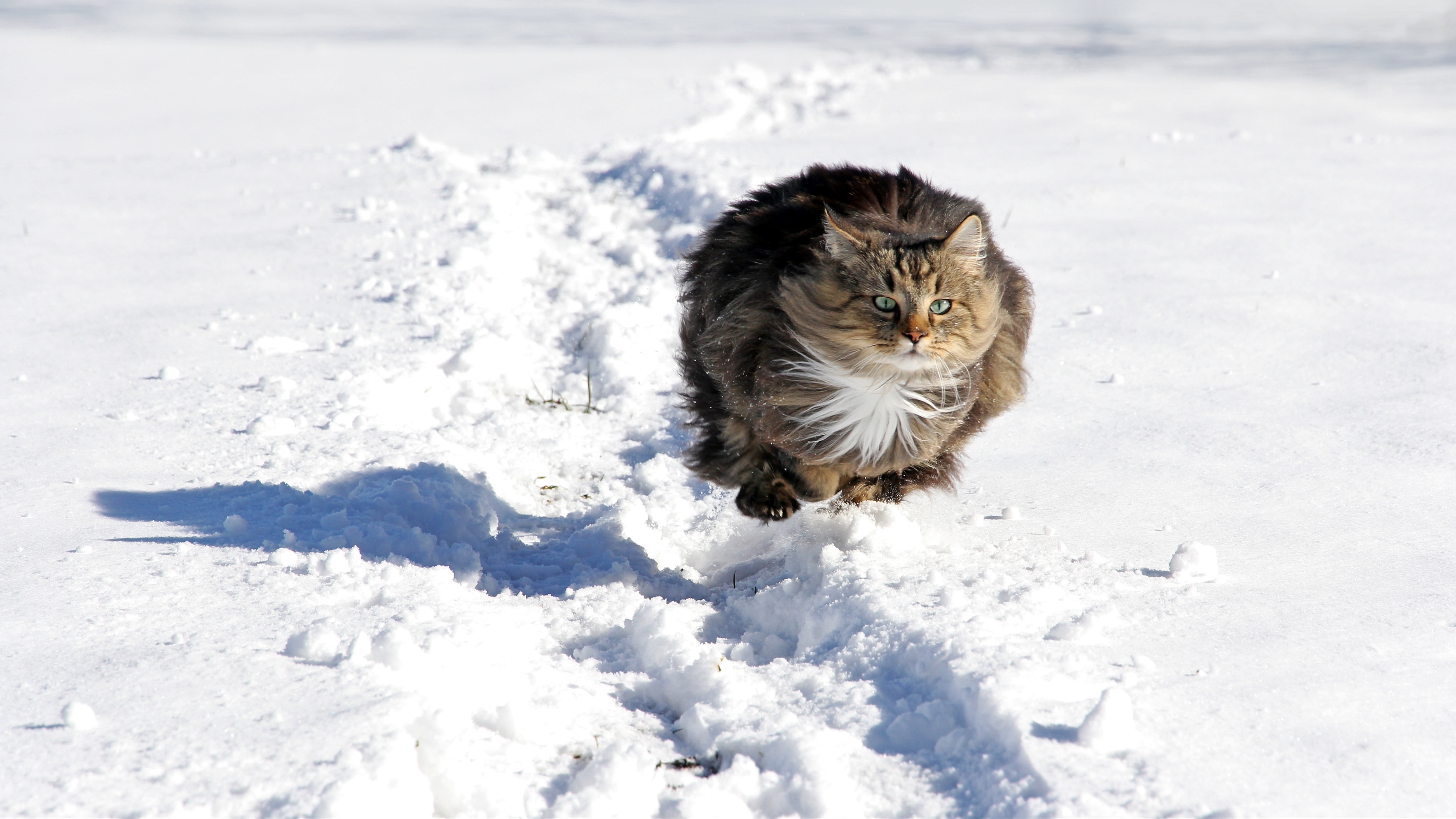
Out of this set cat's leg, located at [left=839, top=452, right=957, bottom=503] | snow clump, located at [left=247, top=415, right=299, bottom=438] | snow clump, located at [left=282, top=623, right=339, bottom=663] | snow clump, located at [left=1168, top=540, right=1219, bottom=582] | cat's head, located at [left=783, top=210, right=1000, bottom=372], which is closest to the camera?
snow clump, located at [left=282, top=623, right=339, bottom=663]

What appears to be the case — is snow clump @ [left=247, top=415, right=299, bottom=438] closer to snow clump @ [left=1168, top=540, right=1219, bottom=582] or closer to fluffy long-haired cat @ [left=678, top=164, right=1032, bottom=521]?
fluffy long-haired cat @ [left=678, top=164, right=1032, bottom=521]

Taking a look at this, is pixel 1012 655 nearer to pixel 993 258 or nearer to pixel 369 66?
pixel 993 258

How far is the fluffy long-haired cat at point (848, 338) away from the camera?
260 cm

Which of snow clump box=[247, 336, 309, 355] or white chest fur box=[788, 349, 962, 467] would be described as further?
snow clump box=[247, 336, 309, 355]

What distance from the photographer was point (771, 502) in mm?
3098

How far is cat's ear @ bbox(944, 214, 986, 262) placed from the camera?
8.35ft

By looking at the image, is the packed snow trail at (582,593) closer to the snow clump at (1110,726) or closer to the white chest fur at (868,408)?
the snow clump at (1110,726)

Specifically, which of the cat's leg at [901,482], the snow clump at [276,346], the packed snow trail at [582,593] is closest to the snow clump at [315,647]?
the packed snow trail at [582,593]

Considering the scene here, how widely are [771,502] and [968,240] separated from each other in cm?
96

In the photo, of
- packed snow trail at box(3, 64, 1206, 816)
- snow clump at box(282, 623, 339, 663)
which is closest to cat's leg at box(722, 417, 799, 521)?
packed snow trail at box(3, 64, 1206, 816)

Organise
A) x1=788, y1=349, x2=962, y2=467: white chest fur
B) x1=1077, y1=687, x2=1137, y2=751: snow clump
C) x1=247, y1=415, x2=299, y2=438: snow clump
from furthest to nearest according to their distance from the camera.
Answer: x1=247, y1=415, x2=299, y2=438: snow clump
x1=788, y1=349, x2=962, y2=467: white chest fur
x1=1077, y1=687, x2=1137, y2=751: snow clump

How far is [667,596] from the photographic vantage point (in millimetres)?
2873

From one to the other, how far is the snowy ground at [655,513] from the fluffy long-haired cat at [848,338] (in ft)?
0.67

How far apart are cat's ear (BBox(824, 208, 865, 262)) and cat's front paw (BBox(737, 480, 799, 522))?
77cm
